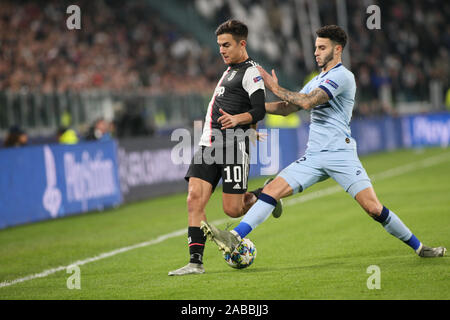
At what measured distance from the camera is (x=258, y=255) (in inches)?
361

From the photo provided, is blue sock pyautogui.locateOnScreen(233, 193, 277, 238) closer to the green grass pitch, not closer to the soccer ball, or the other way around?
the soccer ball

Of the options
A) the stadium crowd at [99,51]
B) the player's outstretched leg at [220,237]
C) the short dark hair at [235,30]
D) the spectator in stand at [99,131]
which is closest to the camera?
the player's outstretched leg at [220,237]

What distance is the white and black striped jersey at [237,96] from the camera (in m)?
7.54

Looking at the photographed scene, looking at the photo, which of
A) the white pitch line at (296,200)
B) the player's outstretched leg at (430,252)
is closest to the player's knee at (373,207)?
the player's outstretched leg at (430,252)

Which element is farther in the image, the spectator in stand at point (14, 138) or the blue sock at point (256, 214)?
the spectator in stand at point (14, 138)

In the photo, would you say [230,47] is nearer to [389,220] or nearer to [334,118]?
[334,118]

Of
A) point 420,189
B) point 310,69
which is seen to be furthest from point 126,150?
point 310,69

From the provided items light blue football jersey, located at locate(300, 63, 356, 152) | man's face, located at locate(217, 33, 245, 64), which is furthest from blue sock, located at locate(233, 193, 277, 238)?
man's face, located at locate(217, 33, 245, 64)

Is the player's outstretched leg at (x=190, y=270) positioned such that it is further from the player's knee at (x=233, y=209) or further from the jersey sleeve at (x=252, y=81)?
the jersey sleeve at (x=252, y=81)

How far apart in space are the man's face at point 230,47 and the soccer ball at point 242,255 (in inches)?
71.6

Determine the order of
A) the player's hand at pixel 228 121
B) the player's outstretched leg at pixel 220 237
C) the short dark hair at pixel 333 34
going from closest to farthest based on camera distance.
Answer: the player's outstretched leg at pixel 220 237, the player's hand at pixel 228 121, the short dark hair at pixel 333 34

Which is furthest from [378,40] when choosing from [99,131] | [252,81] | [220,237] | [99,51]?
[220,237]

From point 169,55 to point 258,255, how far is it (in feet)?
79.7
